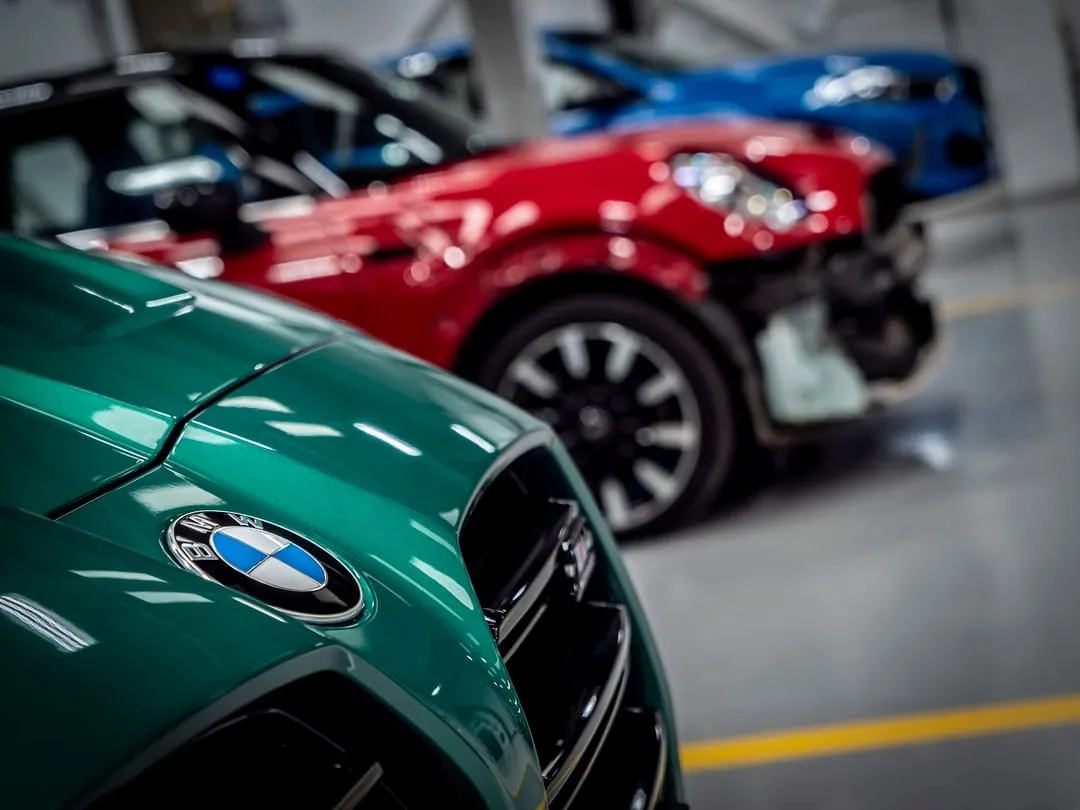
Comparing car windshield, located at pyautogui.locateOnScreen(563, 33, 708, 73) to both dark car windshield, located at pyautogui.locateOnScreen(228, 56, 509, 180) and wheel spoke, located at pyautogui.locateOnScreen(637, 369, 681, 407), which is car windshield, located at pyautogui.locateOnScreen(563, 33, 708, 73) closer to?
dark car windshield, located at pyautogui.locateOnScreen(228, 56, 509, 180)

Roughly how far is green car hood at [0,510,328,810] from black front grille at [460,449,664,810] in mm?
335

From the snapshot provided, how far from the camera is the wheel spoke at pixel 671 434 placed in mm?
3428

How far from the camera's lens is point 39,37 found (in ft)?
36.2

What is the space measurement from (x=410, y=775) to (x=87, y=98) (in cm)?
322

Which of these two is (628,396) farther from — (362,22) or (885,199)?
(362,22)

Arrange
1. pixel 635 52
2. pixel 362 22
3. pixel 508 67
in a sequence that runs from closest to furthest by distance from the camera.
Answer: pixel 508 67 → pixel 635 52 → pixel 362 22

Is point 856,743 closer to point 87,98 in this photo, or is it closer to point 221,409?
point 221,409

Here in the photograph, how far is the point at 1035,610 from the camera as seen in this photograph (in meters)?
2.62

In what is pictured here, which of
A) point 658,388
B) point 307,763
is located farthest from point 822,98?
point 307,763

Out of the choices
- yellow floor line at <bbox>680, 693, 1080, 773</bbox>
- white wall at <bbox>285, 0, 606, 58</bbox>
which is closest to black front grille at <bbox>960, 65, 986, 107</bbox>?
yellow floor line at <bbox>680, 693, 1080, 773</bbox>

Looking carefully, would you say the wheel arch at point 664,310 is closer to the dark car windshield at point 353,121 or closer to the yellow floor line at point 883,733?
the dark car windshield at point 353,121

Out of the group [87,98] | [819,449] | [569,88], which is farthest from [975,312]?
[87,98]

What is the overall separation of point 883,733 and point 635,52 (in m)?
5.19

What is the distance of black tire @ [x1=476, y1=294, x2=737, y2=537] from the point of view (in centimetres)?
339
